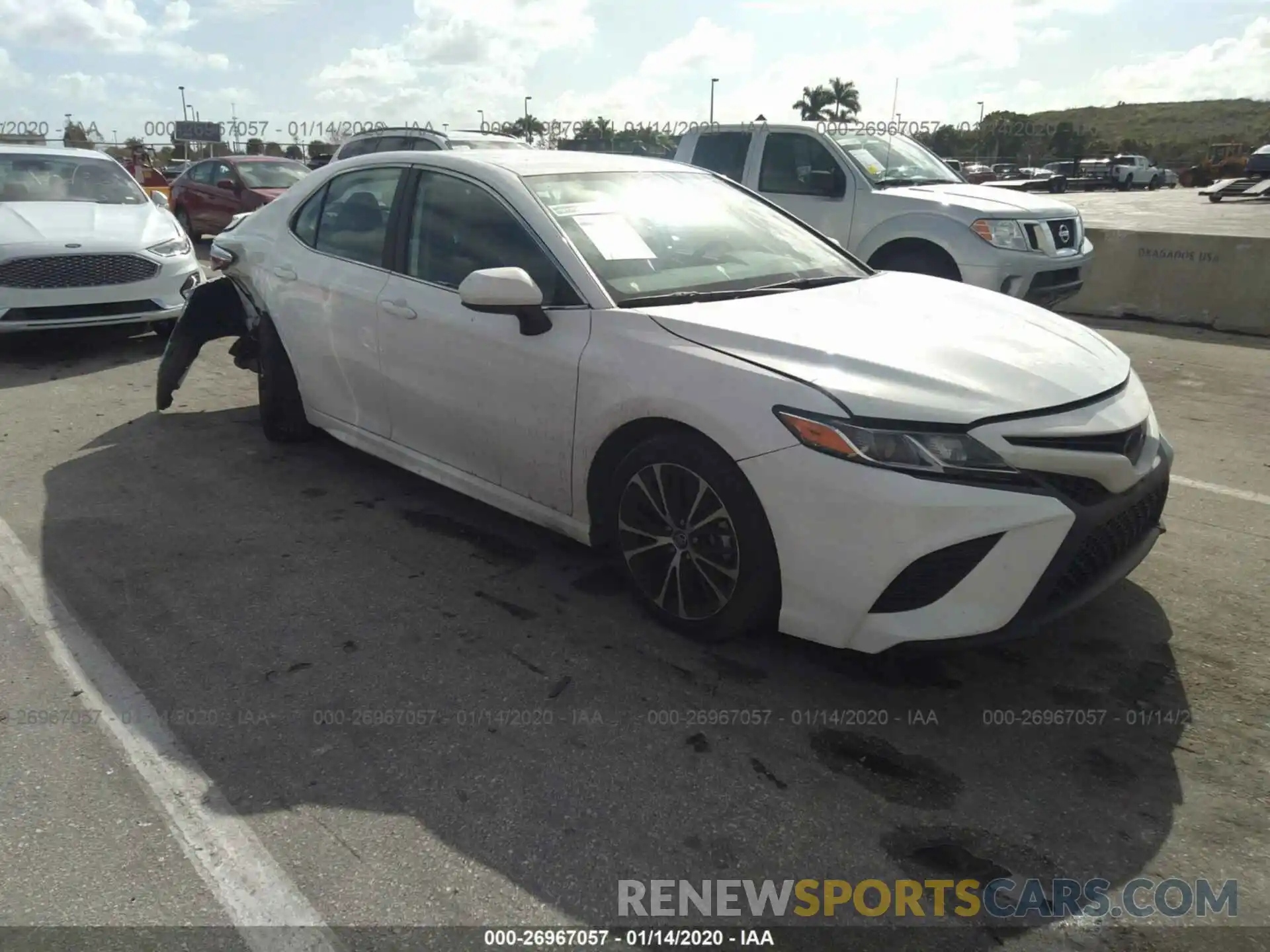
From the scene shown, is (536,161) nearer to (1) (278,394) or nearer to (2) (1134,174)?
(1) (278,394)

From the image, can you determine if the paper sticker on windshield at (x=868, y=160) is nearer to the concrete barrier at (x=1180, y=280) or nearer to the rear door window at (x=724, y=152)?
the rear door window at (x=724, y=152)

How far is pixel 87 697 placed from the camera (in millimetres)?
3113

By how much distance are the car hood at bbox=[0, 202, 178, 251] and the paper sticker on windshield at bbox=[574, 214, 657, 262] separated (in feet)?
19.0

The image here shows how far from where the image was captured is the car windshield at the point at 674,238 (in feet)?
12.2

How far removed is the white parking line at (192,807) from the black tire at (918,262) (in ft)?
21.9

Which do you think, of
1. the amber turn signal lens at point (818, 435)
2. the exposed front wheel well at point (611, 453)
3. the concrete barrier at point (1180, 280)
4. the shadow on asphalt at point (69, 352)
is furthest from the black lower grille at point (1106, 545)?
the concrete barrier at point (1180, 280)

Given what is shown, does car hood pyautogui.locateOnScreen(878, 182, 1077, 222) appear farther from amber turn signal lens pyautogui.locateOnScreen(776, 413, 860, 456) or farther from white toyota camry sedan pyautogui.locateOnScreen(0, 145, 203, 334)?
white toyota camry sedan pyautogui.locateOnScreen(0, 145, 203, 334)

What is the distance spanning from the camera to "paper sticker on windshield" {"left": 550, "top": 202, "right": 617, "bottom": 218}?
12.6 ft

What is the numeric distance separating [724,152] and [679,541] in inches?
280

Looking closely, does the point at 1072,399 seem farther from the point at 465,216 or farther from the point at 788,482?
the point at 465,216

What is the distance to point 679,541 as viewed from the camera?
330 cm

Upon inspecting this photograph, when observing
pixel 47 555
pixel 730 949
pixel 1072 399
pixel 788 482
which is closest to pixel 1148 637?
pixel 1072 399

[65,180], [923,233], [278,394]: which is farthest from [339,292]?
[65,180]

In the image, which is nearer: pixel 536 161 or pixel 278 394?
pixel 536 161
